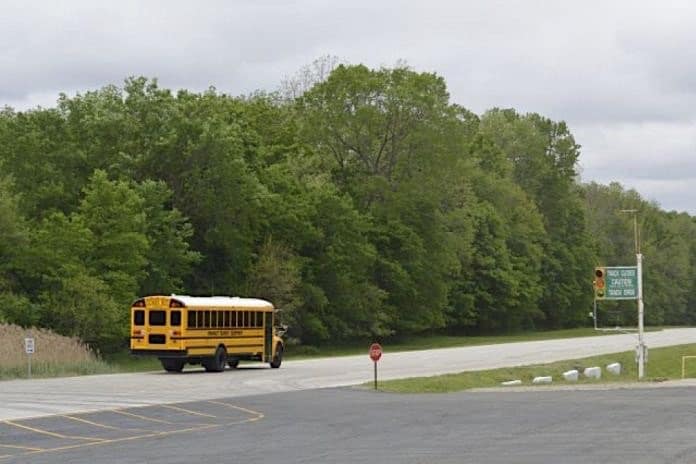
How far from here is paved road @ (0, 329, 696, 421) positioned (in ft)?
102

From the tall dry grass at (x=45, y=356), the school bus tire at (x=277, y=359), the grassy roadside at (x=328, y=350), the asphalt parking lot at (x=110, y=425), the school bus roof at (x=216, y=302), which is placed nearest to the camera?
the asphalt parking lot at (x=110, y=425)

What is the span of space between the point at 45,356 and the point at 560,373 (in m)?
21.4

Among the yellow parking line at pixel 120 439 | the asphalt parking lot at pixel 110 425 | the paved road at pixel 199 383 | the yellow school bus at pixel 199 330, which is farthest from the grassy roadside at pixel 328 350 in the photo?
the yellow parking line at pixel 120 439

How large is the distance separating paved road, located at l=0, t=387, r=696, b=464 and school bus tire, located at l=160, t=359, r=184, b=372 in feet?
43.3

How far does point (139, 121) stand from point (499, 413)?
4541 centimetres

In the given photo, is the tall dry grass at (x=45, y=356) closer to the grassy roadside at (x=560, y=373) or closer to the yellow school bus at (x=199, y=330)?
the yellow school bus at (x=199, y=330)

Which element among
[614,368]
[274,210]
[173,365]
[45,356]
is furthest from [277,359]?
[274,210]

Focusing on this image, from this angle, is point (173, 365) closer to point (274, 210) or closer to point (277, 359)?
point (277, 359)

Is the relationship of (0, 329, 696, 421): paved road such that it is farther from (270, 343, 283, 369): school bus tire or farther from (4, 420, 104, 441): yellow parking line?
(4, 420, 104, 441): yellow parking line

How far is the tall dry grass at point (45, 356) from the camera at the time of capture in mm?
42938

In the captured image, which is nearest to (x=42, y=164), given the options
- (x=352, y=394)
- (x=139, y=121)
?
(x=139, y=121)

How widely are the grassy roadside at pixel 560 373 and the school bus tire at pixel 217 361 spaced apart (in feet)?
26.5

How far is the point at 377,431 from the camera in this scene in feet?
77.6

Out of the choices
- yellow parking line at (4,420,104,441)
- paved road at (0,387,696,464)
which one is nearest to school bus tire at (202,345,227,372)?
paved road at (0,387,696,464)
